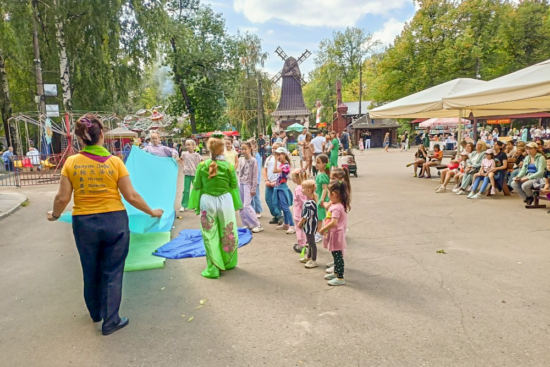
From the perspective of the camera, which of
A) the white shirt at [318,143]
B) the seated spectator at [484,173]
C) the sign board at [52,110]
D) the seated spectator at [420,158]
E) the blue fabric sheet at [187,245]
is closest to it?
the blue fabric sheet at [187,245]

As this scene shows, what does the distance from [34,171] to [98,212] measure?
60.9ft

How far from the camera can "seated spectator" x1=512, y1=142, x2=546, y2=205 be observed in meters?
8.20

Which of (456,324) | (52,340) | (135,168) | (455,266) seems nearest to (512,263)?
(455,266)

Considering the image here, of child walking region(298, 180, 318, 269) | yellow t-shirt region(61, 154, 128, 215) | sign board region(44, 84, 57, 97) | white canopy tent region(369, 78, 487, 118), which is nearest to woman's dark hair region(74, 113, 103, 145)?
yellow t-shirt region(61, 154, 128, 215)

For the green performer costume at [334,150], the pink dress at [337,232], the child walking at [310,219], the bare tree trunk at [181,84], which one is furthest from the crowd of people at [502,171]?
the bare tree trunk at [181,84]

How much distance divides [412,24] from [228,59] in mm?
18579

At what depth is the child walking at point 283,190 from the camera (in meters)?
7.02

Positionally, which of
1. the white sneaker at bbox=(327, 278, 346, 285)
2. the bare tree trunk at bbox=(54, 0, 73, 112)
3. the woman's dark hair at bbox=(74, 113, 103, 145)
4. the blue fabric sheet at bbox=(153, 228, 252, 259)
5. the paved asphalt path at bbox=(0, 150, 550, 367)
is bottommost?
the paved asphalt path at bbox=(0, 150, 550, 367)

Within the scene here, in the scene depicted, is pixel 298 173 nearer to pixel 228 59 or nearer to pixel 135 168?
pixel 135 168

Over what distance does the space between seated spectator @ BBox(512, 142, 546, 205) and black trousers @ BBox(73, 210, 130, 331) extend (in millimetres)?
8183

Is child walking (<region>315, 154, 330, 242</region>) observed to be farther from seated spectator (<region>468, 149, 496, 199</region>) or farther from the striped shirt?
seated spectator (<region>468, 149, 496, 199</region>)

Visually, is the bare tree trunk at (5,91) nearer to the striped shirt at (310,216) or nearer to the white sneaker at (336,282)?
the striped shirt at (310,216)

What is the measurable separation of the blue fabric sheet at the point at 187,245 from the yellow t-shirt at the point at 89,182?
2418mm

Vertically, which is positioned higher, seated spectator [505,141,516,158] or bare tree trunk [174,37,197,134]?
bare tree trunk [174,37,197,134]
